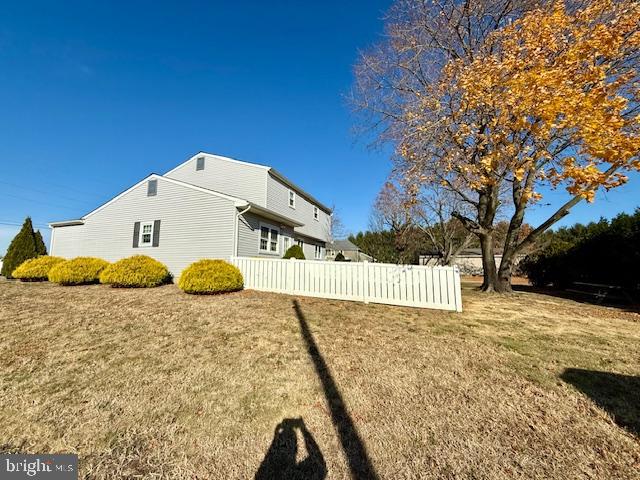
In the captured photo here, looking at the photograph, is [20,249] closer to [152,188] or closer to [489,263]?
[152,188]

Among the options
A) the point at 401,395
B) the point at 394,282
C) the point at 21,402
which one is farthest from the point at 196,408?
the point at 394,282

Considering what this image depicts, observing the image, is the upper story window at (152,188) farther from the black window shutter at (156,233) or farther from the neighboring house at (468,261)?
the neighboring house at (468,261)

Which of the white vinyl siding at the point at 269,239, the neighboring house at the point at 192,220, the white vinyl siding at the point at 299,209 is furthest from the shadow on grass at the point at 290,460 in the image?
the white vinyl siding at the point at 299,209

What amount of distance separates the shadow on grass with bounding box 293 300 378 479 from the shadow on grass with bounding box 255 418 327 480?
23 cm

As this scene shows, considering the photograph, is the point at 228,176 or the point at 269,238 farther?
the point at 228,176

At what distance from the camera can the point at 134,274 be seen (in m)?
9.80

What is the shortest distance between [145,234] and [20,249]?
27.2 ft

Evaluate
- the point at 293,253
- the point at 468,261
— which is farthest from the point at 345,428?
the point at 468,261

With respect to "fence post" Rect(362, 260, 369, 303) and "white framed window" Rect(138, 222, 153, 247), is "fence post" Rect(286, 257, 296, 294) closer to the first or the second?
"fence post" Rect(362, 260, 369, 303)

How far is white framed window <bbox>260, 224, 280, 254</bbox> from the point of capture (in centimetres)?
1341

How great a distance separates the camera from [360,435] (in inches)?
95.7

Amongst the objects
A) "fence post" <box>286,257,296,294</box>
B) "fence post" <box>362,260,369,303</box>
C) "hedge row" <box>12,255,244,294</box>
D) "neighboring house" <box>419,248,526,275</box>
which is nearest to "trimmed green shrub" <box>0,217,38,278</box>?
"hedge row" <box>12,255,244,294</box>

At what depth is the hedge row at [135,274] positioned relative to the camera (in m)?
8.59

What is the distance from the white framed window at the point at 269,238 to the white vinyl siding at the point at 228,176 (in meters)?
1.59
